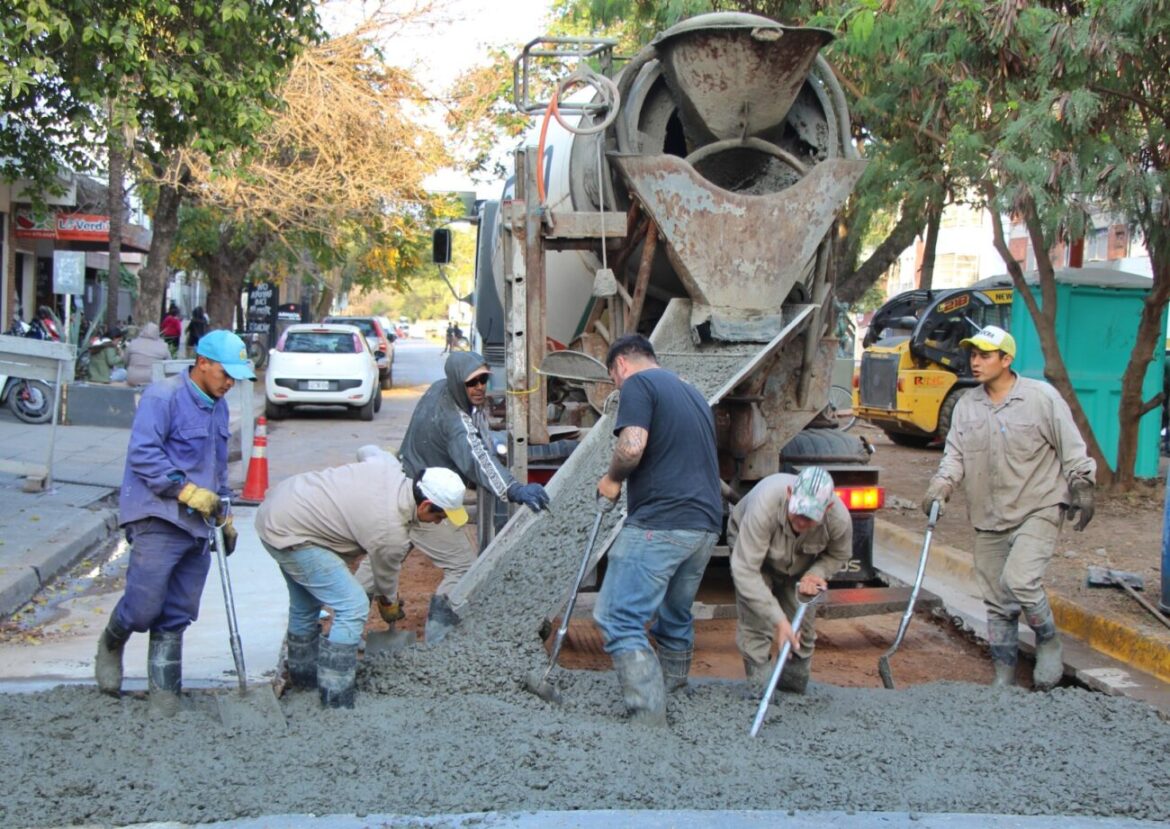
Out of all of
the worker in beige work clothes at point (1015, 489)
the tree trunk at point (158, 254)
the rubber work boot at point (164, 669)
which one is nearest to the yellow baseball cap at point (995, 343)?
the worker in beige work clothes at point (1015, 489)

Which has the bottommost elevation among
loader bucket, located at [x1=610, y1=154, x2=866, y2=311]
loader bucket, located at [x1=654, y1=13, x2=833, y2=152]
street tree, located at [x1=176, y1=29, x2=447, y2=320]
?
loader bucket, located at [x1=610, y1=154, x2=866, y2=311]

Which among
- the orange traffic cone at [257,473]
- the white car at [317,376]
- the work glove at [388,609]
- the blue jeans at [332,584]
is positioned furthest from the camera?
the white car at [317,376]

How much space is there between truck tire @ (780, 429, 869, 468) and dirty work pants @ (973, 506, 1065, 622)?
1180 millimetres

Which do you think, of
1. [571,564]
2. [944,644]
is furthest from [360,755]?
A: [944,644]

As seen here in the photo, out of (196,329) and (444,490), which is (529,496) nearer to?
(444,490)

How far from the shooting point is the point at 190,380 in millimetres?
5086

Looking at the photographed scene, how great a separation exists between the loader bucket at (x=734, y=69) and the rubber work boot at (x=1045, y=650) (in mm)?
2951

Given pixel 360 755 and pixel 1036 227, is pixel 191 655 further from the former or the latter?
pixel 1036 227

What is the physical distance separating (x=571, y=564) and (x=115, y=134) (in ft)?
20.6

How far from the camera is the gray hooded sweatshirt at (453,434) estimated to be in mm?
6023

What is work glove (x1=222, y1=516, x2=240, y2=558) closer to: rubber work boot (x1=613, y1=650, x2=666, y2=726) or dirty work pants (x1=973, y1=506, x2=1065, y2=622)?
rubber work boot (x1=613, y1=650, x2=666, y2=726)

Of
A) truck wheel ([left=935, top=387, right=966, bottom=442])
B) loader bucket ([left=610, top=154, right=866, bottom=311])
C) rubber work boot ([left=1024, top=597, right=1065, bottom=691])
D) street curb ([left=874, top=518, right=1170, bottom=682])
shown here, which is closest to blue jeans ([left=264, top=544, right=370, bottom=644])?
loader bucket ([left=610, top=154, right=866, bottom=311])

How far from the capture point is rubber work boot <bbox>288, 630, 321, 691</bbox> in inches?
206

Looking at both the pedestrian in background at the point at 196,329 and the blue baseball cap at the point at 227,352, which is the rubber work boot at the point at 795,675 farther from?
the pedestrian in background at the point at 196,329
